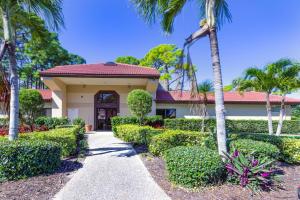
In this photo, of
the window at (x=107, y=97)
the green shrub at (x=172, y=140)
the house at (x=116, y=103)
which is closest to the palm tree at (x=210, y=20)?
the green shrub at (x=172, y=140)

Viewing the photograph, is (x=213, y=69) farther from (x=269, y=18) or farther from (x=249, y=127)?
(x=249, y=127)

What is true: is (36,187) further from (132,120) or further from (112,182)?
(132,120)

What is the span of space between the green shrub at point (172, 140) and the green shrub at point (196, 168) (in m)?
2.24

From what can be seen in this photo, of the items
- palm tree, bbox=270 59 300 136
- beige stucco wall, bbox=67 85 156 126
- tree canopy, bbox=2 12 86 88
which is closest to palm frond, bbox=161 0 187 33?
palm tree, bbox=270 59 300 136

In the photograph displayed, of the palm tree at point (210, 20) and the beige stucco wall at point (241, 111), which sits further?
the beige stucco wall at point (241, 111)

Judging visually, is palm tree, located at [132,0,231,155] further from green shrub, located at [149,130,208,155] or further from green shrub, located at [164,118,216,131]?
green shrub, located at [164,118,216,131]

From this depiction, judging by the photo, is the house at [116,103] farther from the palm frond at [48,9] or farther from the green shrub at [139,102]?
the palm frond at [48,9]

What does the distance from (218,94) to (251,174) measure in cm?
232

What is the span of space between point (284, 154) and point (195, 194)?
4557 mm

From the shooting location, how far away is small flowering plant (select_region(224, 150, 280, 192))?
4.97 m

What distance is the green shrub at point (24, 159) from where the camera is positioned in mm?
5473

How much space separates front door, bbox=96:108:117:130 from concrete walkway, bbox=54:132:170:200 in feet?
44.6

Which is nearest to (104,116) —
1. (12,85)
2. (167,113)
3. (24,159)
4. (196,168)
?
(167,113)

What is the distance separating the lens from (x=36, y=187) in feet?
16.6
